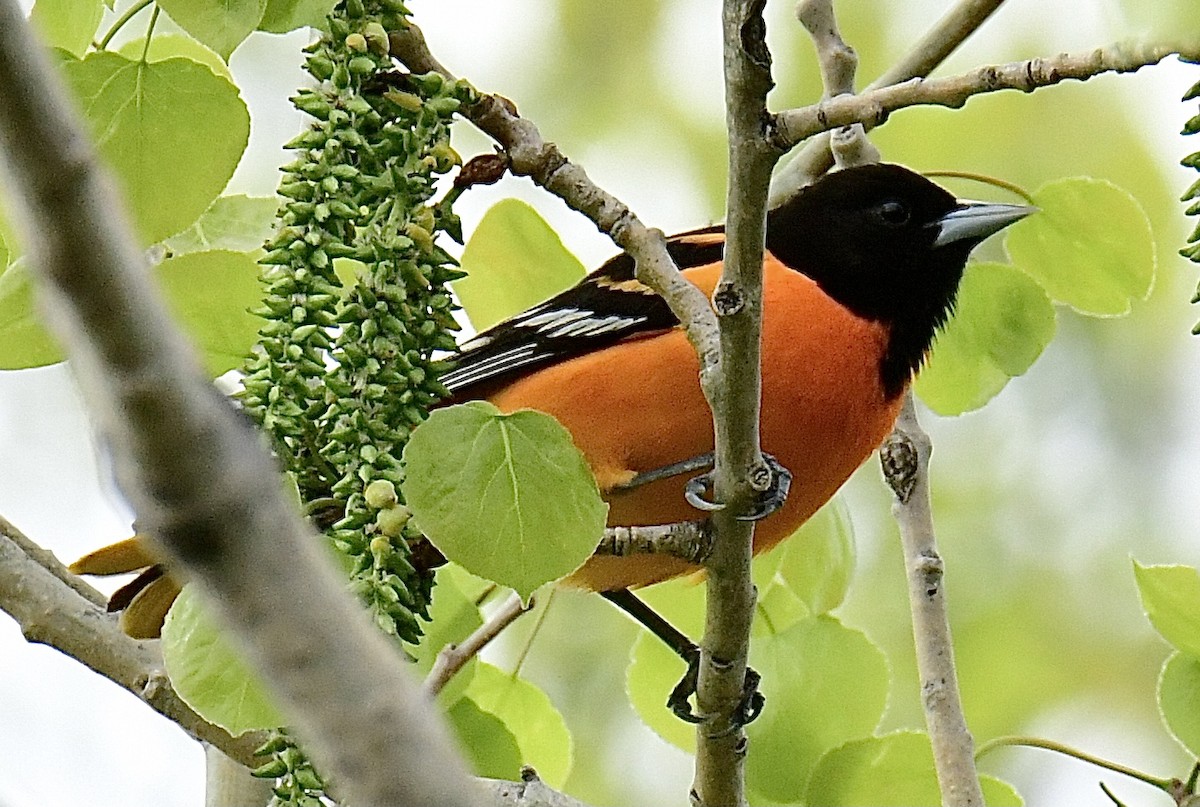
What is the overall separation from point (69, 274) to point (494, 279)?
1365 mm

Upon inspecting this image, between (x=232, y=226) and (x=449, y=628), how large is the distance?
1.67ft

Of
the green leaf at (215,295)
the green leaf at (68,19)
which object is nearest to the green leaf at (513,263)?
the green leaf at (215,295)

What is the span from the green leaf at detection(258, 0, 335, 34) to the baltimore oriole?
843 millimetres

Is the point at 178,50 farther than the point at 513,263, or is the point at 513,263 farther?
the point at 513,263

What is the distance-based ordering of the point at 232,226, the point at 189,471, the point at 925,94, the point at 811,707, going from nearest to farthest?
the point at 189,471, the point at 925,94, the point at 232,226, the point at 811,707

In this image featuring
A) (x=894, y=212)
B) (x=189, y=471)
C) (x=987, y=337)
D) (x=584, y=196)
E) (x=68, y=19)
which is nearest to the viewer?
(x=189, y=471)

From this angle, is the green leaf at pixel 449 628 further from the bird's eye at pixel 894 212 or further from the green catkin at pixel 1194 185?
the bird's eye at pixel 894 212

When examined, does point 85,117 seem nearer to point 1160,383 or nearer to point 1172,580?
point 1172,580

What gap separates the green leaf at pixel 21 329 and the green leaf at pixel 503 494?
0.32 meters

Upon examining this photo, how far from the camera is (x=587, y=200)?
1.45 m

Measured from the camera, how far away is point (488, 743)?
179 cm

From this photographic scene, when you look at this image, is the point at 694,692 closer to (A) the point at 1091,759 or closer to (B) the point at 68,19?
(A) the point at 1091,759

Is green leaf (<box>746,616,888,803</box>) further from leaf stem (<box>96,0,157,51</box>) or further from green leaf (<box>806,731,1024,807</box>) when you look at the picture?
leaf stem (<box>96,0,157,51</box>)

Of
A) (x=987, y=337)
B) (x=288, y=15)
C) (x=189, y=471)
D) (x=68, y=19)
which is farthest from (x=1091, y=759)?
(x=189, y=471)
